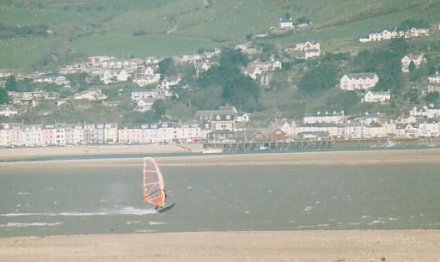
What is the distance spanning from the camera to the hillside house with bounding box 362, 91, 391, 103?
3974 inches

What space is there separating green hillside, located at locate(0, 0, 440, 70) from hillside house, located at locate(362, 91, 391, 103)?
512 inches

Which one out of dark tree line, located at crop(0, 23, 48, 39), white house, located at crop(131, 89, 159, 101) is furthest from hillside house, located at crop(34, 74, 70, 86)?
dark tree line, located at crop(0, 23, 48, 39)

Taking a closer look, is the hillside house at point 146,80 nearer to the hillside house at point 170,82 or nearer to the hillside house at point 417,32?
the hillside house at point 170,82

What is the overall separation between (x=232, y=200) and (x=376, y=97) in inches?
2194

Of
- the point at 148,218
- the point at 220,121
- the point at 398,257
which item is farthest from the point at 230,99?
the point at 398,257

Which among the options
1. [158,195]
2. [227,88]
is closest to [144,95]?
[227,88]

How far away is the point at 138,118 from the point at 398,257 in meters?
76.0

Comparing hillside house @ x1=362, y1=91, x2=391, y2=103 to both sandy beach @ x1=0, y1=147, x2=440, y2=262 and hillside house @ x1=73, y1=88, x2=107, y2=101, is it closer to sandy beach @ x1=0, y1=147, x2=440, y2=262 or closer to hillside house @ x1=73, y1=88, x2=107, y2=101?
hillside house @ x1=73, y1=88, x2=107, y2=101

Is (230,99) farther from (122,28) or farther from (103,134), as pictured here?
(122,28)

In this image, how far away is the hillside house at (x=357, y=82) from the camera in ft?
344

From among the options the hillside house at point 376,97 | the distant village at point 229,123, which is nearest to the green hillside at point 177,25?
the distant village at point 229,123

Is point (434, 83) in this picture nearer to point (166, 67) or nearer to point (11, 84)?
point (166, 67)

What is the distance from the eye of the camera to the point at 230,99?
4193 inches

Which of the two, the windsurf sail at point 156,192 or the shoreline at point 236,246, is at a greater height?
the windsurf sail at point 156,192
